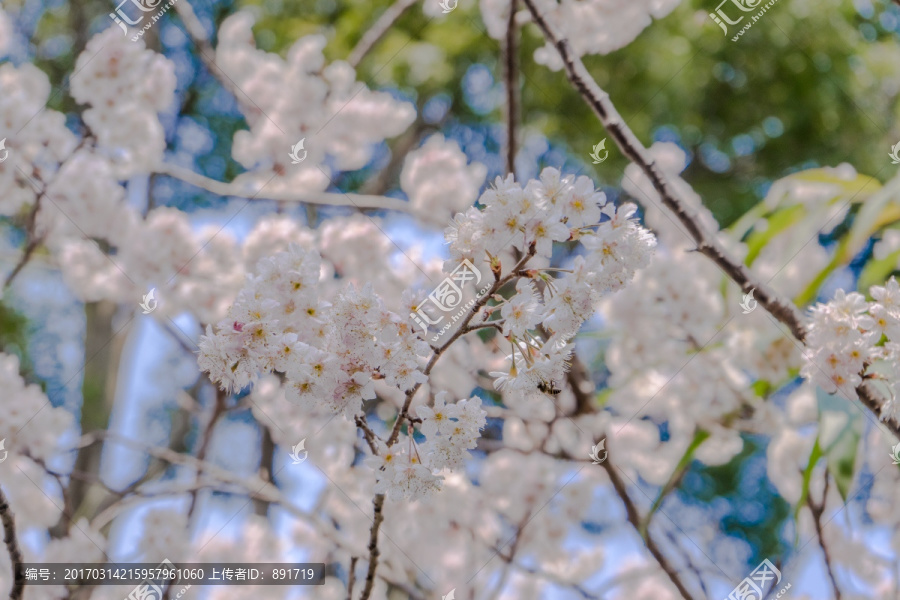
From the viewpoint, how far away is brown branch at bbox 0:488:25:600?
0.93 metres

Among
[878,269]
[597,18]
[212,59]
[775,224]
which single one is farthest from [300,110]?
[878,269]

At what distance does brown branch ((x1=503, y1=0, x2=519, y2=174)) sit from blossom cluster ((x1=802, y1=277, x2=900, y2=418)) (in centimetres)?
82

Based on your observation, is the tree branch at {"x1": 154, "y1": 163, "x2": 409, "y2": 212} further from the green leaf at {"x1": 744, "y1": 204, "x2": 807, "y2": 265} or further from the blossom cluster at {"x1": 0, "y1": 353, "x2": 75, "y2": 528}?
the green leaf at {"x1": 744, "y1": 204, "x2": 807, "y2": 265}

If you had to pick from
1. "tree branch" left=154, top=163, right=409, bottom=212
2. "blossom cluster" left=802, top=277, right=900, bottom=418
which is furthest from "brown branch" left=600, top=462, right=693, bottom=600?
"tree branch" left=154, top=163, right=409, bottom=212

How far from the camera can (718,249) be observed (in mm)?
1061

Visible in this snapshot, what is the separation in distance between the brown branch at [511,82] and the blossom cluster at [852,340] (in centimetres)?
82

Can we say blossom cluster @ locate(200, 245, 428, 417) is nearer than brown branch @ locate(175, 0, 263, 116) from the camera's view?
Yes

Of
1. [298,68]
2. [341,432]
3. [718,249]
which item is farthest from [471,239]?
[298,68]

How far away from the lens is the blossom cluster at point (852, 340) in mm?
Result: 1002

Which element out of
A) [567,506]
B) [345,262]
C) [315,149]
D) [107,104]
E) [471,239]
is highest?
[315,149]

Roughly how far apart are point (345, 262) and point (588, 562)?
2.12 m

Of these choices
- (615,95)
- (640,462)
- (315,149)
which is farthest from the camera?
(615,95)

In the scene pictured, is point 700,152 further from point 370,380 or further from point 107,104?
point 370,380

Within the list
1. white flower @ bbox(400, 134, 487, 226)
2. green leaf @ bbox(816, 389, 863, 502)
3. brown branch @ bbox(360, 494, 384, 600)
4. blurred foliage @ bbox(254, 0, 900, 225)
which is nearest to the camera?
brown branch @ bbox(360, 494, 384, 600)
